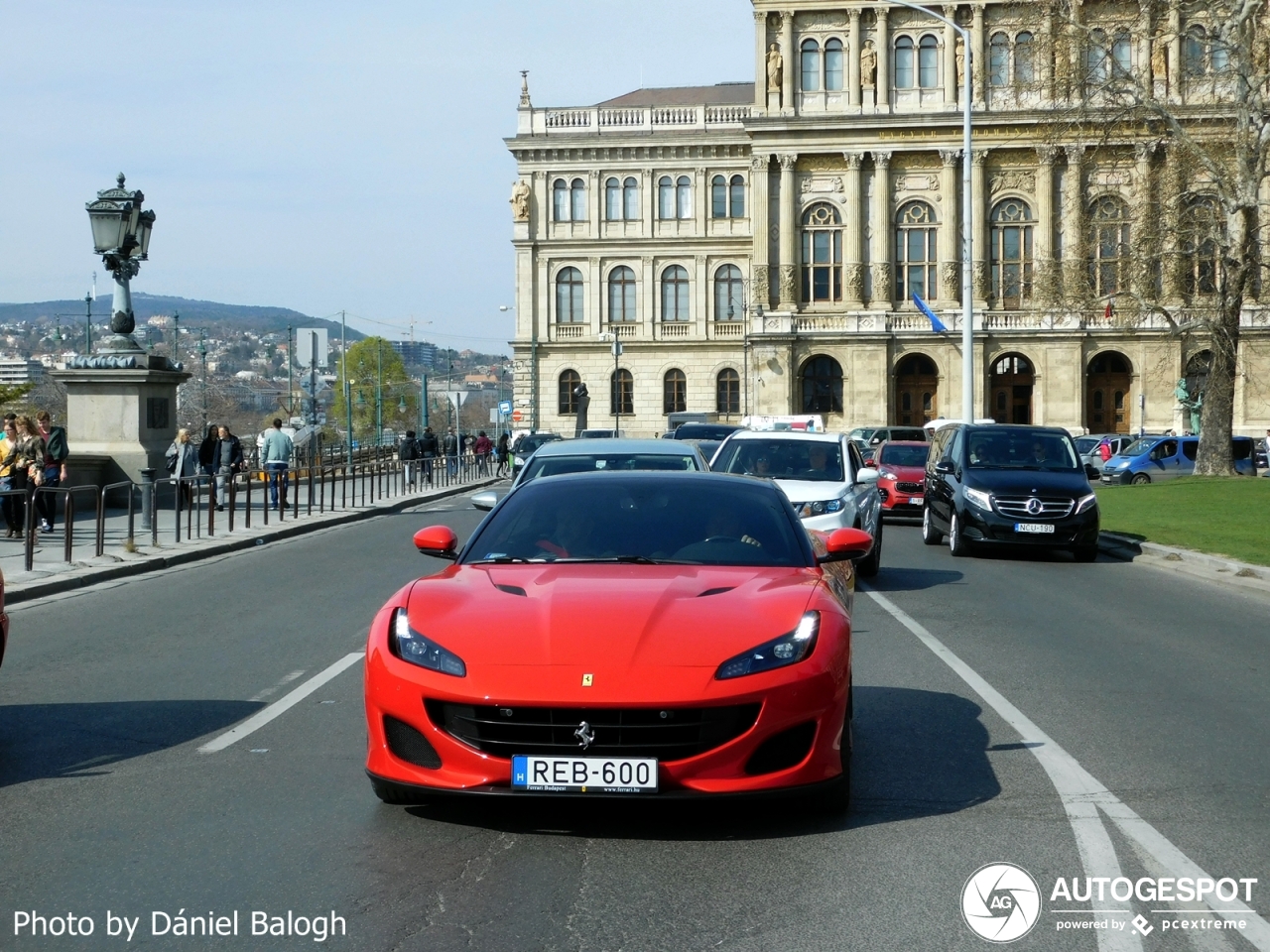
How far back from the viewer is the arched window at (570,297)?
9094cm

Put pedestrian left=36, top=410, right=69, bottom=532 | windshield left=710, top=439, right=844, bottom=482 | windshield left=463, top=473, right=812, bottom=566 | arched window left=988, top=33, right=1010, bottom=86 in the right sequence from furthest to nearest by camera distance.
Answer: arched window left=988, top=33, right=1010, bottom=86
pedestrian left=36, top=410, right=69, bottom=532
windshield left=710, top=439, right=844, bottom=482
windshield left=463, top=473, right=812, bottom=566

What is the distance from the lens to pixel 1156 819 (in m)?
6.35

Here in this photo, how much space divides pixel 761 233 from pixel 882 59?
10.4 metres

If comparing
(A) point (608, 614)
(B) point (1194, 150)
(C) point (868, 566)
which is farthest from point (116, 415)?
(B) point (1194, 150)

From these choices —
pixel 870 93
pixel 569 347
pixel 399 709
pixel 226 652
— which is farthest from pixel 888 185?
pixel 399 709

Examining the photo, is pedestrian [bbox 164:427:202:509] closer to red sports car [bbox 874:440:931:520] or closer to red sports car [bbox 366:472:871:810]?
red sports car [bbox 874:440:931:520]

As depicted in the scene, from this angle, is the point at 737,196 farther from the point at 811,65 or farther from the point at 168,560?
the point at 168,560

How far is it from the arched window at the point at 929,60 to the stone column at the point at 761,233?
8.70m

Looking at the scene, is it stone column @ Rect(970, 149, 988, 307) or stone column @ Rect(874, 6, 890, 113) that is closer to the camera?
stone column @ Rect(874, 6, 890, 113)

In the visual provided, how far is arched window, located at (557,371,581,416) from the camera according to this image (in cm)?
9075

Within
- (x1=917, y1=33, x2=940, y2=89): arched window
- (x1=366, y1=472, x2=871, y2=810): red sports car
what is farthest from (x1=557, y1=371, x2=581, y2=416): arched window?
(x1=366, y1=472, x2=871, y2=810): red sports car

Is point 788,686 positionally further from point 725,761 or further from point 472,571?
point 472,571

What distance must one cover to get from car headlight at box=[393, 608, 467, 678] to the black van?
52.7 ft

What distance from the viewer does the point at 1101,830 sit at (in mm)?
6160
